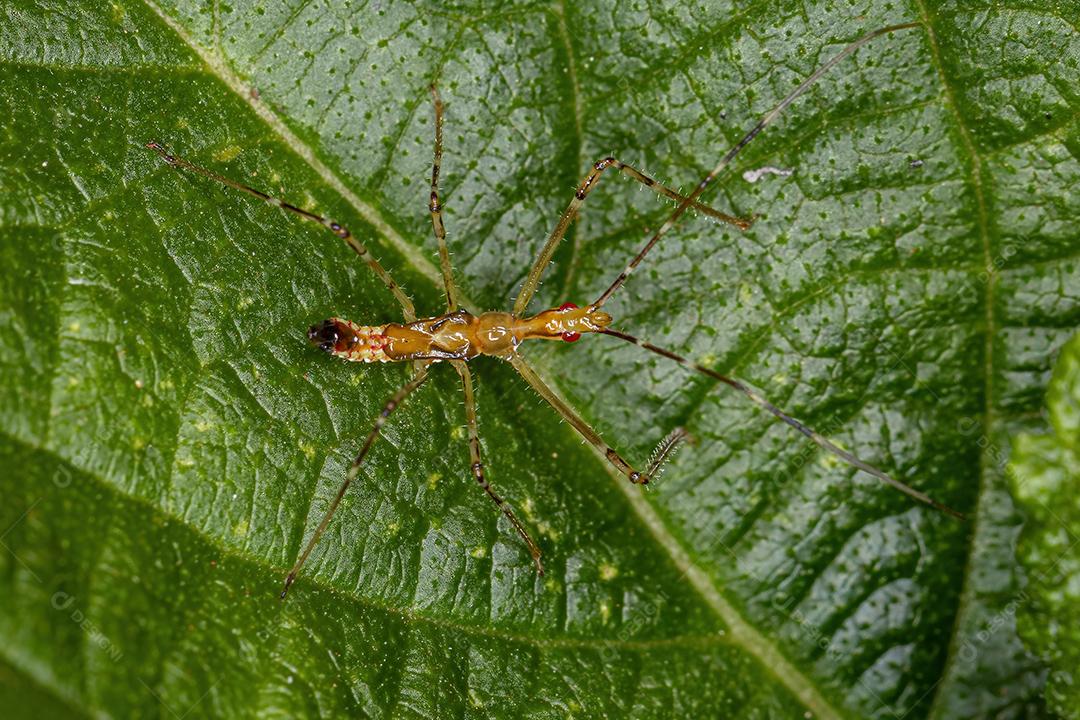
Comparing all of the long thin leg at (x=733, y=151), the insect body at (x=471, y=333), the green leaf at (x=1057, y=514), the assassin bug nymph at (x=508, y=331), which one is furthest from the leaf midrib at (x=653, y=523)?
the green leaf at (x=1057, y=514)

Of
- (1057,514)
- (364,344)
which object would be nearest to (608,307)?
(364,344)

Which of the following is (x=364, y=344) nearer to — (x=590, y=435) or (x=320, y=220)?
(x=320, y=220)

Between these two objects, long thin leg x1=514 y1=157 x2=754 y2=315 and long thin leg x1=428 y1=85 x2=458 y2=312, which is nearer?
long thin leg x1=428 y1=85 x2=458 y2=312

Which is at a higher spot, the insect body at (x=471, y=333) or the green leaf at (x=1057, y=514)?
the insect body at (x=471, y=333)

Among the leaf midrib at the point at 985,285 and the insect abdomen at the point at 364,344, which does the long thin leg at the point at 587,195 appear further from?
the leaf midrib at the point at 985,285

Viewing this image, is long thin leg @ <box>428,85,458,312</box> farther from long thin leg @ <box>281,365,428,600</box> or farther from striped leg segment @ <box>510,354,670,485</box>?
striped leg segment @ <box>510,354,670,485</box>

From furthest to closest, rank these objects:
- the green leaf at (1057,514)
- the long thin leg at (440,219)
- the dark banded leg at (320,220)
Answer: the long thin leg at (440,219) < the dark banded leg at (320,220) < the green leaf at (1057,514)

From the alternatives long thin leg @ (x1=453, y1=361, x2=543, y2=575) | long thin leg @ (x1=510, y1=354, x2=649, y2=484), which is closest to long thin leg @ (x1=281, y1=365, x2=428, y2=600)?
long thin leg @ (x1=453, y1=361, x2=543, y2=575)
